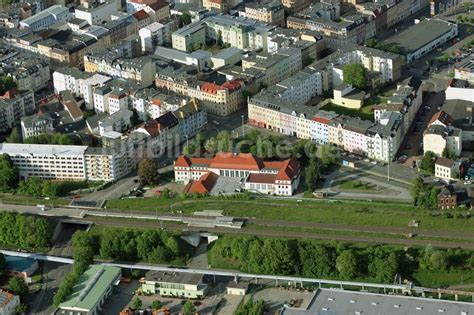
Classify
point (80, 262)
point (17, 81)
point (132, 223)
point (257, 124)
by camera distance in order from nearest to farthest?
point (80, 262) → point (132, 223) → point (257, 124) → point (17, 81)

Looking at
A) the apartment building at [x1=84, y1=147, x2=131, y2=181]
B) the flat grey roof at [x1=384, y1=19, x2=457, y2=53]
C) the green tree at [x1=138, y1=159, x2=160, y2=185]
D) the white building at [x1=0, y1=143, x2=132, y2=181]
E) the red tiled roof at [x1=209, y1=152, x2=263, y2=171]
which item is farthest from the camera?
the flat grey roof at [x1=384, y1=19, x2=457, y2=53]

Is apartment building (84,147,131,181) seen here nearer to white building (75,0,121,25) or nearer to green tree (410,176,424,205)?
green tree (410,176,424,205)

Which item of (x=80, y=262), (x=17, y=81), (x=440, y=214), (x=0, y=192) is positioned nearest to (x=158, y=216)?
(x=80, y=262)

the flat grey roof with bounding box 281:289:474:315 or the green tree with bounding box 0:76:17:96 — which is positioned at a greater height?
the green tree with bounding box 0:76:17:96

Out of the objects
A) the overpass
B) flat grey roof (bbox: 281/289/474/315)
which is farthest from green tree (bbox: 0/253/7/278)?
flat grey roof (bbox: 281/289/474/315)

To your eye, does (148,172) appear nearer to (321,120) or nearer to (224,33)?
(321,120)

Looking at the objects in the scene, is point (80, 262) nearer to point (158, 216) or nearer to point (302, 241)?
point (158, 216)

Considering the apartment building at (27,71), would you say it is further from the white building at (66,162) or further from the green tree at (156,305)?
the green tree at (156,305)
